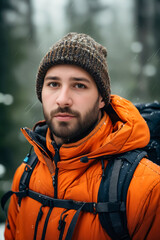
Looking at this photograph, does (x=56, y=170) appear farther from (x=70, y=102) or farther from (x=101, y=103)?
(x=101, y=103)

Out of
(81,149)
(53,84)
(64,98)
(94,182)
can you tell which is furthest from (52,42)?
(94,182)

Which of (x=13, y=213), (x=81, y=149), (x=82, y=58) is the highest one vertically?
(x=82, y=58)

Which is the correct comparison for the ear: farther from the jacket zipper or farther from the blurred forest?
the blurred forest

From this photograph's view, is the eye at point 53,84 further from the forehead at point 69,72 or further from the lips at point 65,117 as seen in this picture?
the lips at point 65,117

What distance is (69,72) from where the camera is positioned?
1.99 meters

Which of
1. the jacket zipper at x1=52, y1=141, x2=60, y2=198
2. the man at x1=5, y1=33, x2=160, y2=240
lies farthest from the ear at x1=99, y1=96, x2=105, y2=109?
the jacket zipper at x1=52, y1=141, x2=60, y2=198

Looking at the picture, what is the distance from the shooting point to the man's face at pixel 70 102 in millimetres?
1934

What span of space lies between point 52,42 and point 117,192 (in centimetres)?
889

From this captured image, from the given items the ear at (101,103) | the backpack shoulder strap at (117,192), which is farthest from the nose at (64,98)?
the backpack shoulder strap at (117,192)

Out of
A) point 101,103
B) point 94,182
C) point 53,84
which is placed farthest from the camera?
point 101,103

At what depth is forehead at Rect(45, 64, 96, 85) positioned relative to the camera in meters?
1.98

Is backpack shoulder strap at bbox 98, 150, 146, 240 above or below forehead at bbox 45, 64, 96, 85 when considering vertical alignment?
below

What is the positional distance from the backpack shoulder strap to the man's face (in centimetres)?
56

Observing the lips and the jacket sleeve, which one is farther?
the jacket sleeve
